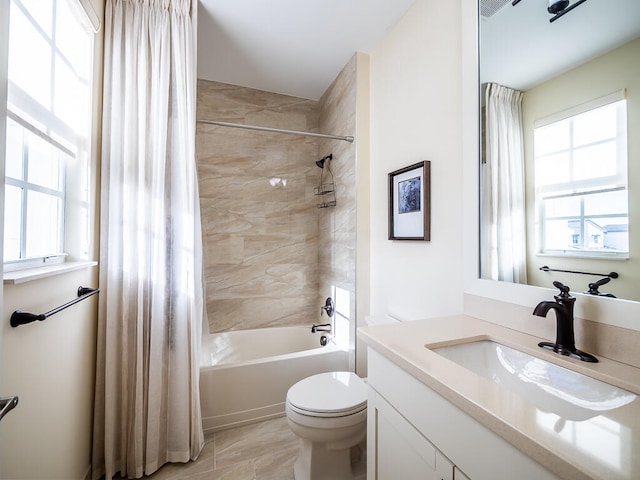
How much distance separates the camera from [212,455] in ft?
5.55

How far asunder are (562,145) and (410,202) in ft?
2.60

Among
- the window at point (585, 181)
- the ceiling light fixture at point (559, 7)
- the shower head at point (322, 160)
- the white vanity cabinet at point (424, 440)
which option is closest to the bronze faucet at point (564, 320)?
the window at point (585, 181)

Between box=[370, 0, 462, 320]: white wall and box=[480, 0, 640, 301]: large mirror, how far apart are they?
0.19 m

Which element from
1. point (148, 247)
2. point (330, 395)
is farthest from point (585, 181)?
point (148, 247)

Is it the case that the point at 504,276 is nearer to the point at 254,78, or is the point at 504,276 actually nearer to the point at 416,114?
the point at 416,114

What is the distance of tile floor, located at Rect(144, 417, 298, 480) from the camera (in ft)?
5.08

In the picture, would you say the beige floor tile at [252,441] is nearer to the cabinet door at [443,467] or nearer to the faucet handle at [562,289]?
the cabinet door at [443,467]

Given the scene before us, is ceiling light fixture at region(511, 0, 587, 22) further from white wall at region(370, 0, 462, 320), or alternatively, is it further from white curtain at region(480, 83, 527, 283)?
white wall at region(370, 0, 462, 320)

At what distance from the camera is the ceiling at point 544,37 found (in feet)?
2.67

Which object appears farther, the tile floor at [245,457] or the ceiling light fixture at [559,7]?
the tile floor at [245,457]

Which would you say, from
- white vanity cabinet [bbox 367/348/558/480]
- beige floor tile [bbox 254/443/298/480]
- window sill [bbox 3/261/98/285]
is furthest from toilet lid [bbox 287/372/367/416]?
window sill [bbox 3/261/98/285]

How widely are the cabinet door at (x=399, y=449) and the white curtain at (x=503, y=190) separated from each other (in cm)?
67

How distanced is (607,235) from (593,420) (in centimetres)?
54

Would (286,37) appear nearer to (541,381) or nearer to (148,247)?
(148,247)
